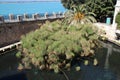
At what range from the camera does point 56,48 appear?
Result: 2094 centimetres

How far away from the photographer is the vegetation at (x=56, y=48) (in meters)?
21.1

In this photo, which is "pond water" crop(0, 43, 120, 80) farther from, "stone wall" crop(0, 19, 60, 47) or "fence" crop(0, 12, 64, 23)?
"fence" crop(0, 12, 64, 23)

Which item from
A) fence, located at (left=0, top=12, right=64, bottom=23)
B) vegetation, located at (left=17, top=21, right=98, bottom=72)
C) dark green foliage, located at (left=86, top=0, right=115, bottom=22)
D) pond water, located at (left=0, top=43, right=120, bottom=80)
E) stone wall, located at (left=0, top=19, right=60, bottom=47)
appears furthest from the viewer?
dark green foliage, located at (left=86, top=0, right=115, bottom=22)

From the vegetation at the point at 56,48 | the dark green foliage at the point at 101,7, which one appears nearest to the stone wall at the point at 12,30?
the vegetation at the point at 56,48

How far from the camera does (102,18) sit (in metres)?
40.4

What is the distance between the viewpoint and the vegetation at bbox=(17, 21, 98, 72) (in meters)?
21.1

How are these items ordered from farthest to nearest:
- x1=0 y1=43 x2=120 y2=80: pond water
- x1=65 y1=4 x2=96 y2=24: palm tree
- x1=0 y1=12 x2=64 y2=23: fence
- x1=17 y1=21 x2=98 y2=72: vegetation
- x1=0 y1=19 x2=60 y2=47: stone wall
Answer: x1=65 y1=4 x2=96 y2=24: palm tree
x1=0 y1=12 x2=64 y2=23: fence
x1=0 y1=19 x2=60 y2=47: stone wall
x1=17 y1=21 x2=98 y2=72: vegetation
x1=0 y1=43 x2=120 y2=80: pond water

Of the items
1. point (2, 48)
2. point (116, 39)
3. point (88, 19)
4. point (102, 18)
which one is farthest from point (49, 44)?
point (102, 18)

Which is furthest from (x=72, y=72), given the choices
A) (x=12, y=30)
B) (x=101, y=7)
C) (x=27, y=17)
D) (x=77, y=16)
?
(x=101, y=7)

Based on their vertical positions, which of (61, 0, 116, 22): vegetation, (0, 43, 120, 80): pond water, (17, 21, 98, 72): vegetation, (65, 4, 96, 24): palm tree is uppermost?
(61, 0, 116, 22): vegetation

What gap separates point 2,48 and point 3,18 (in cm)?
430

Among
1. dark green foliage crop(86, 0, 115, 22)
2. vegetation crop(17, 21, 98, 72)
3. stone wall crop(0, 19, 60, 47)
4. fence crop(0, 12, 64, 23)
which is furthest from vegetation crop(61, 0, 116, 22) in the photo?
vegetation crop(17, 21, 98, 72)

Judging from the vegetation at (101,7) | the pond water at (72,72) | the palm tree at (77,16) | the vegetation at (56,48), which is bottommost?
the pond water at (72,72)

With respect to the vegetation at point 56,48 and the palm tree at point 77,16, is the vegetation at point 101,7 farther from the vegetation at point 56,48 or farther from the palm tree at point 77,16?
the vegetation at point 56,48
